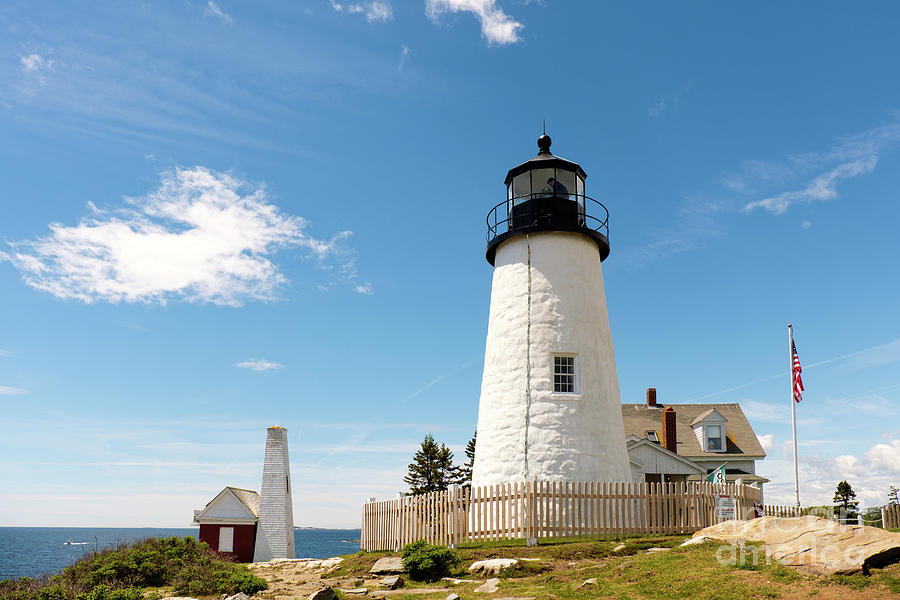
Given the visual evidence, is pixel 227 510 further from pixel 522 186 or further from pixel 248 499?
pixel 522 186

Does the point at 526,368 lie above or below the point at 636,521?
above

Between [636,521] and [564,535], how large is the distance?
2.11 m

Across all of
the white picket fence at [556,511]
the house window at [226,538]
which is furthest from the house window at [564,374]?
the house window at [226,538]

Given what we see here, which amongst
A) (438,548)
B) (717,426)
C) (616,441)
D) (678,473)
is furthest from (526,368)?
(717,426)

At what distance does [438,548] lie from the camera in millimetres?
15070

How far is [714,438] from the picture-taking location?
35.5m

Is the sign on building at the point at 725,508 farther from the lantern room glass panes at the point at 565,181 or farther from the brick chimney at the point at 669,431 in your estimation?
the brick chimney at the point at 669,431

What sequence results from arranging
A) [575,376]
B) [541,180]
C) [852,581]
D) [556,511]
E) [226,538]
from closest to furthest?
[852,581] → [556,511] → [575,376] → [541,180] → [226,538]

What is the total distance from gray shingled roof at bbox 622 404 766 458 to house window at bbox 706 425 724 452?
0.37 metres

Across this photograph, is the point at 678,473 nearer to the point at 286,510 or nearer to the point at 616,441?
the point at 616,441

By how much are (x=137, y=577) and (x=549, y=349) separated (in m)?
12.0

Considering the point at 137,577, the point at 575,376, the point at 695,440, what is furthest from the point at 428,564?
the point at 695,440

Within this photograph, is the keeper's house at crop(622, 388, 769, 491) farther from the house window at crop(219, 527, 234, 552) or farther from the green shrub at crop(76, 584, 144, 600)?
the green shrub at crop(76, 584, 144, 600)

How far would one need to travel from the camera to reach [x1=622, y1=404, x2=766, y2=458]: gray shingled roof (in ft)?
116
